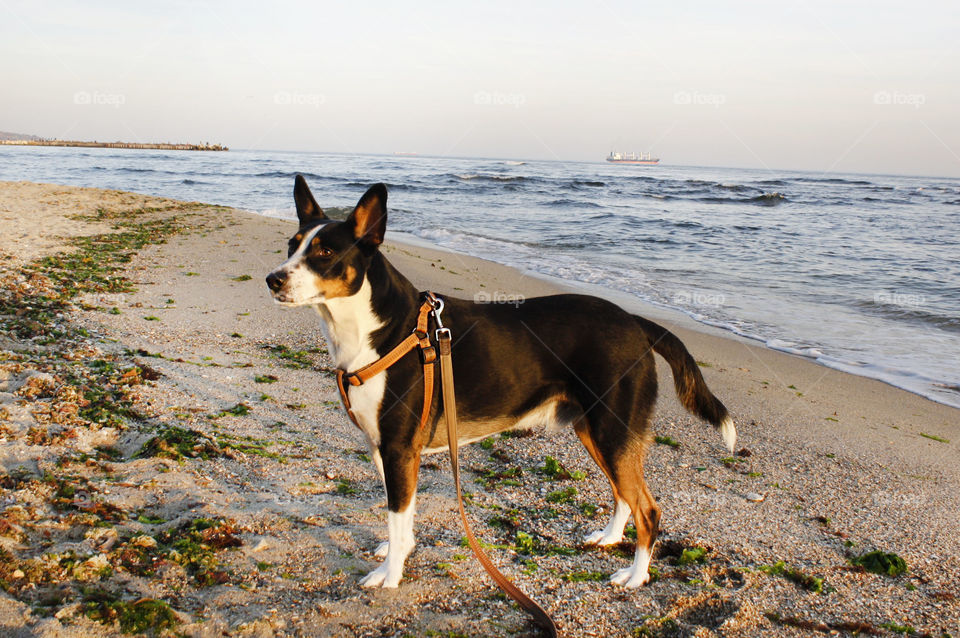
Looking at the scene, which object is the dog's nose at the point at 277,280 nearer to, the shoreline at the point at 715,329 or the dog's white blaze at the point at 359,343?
the dog's white blaze at the point at 359,343

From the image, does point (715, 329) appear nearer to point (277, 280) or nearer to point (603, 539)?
point (603, 539)

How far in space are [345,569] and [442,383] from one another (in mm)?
1077

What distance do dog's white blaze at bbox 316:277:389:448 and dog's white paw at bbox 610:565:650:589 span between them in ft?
4.77

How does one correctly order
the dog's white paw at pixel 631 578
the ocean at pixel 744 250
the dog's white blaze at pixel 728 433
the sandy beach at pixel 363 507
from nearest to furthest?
the sandy beach at pixel 363 507
the dog's white paw at pixel 631 578
the dog's white blaze at pixel 728 433
the ocean at pixel 744 250

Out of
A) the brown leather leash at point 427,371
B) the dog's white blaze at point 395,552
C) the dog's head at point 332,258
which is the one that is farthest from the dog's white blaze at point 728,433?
the dog's head at point 332,258

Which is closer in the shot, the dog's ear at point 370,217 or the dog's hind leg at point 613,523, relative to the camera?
the dog's ear at point 370,217

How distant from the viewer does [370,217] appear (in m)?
2.98

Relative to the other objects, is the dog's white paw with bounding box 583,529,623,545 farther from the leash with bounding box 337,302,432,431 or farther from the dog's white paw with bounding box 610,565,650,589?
the leash with bounding box 337,302,432,431

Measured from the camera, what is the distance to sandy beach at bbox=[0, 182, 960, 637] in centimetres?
266

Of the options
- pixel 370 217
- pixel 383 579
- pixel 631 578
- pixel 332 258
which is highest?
pixel 370 217

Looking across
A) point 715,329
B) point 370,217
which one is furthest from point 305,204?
point 715,329

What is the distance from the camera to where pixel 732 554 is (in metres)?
3.36

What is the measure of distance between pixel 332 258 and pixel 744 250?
52.2ft

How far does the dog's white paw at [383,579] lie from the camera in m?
2.91
